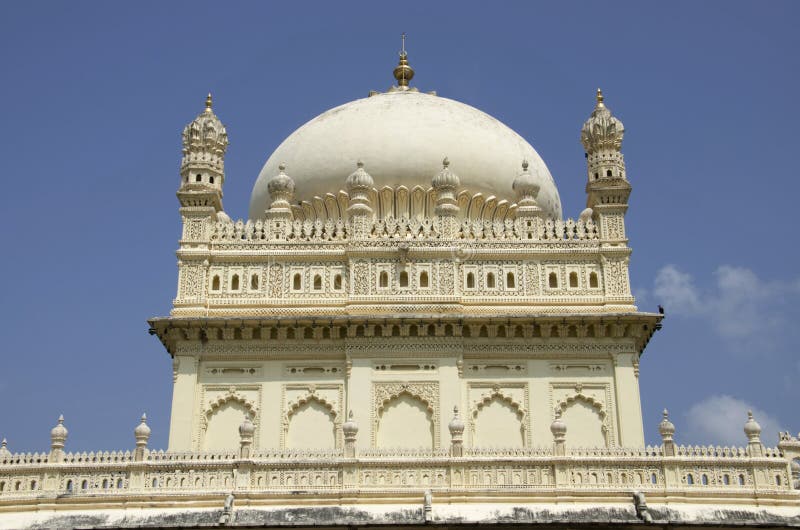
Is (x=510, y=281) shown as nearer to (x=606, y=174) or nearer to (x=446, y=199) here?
(x=446, y=199)

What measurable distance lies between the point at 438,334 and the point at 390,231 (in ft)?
9.26

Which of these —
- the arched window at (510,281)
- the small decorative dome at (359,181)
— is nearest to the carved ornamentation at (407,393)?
the arched window at (510,281)

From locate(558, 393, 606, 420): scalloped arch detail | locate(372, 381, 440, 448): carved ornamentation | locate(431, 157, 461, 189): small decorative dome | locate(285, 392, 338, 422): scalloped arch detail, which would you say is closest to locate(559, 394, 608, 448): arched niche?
locate(558, 393, 606, 420): scalloped arch detail

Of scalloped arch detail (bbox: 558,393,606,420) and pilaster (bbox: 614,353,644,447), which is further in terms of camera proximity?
scalloped arch detail (bbox: 558,393,606,420)

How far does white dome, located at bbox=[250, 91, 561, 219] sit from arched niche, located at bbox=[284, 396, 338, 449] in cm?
663

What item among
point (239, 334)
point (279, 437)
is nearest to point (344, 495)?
point (279, 437)

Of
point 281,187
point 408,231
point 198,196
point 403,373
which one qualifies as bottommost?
point 403,373

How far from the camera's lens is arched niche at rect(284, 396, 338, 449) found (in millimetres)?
24641

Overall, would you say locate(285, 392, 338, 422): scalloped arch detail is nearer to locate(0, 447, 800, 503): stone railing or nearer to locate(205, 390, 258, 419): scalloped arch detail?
locate(205, 390, 258, 419): scalloped arch detail

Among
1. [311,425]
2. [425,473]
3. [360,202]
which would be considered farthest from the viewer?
[360,202]

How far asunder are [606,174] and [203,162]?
9.40 metres

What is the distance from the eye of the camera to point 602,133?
27688mm

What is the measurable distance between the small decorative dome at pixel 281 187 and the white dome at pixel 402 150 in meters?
1.34

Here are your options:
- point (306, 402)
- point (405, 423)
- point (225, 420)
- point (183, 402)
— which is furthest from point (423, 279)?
point (183, 402)
